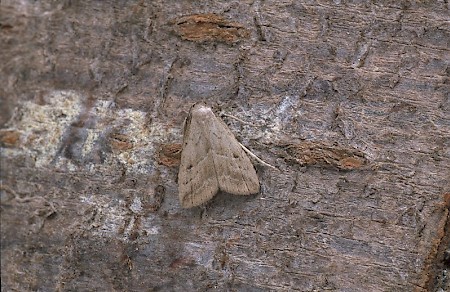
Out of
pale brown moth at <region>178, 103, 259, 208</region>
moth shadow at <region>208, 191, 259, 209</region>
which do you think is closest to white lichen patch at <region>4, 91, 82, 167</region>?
pale brown moth at <region>178, 103, 259, 208</region>

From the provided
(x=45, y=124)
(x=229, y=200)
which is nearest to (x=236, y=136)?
(x=229, y=200)

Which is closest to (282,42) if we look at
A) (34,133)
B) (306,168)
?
(306,168)

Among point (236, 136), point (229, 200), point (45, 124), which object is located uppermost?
point (236, 136)

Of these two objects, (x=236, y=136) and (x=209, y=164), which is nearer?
(x=236, y=136)

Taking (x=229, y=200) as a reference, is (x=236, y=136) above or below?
above

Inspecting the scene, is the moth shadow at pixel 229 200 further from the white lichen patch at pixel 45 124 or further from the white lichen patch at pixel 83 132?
the white lichen patch at pixel 45 124

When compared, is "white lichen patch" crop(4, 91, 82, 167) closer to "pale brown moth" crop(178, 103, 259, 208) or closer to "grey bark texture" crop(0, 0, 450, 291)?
"grey bark texture" crop(0, 0, 450, 291)

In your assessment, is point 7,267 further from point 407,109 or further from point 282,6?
point 407,109

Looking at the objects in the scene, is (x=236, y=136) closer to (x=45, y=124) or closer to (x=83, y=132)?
(x=83, y=132)
